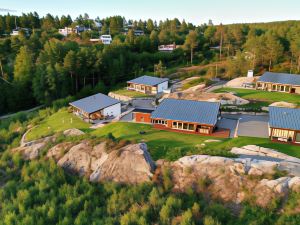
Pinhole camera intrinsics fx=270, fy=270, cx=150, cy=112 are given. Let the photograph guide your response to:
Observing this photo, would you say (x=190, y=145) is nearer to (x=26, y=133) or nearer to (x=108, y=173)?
(x=108, y=173)

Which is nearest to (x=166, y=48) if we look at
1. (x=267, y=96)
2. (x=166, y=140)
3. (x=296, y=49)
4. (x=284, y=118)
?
(x=296, y=49)

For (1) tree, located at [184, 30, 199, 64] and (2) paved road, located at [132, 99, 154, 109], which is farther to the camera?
(1) tree, located at [184, 30, 199, 64]

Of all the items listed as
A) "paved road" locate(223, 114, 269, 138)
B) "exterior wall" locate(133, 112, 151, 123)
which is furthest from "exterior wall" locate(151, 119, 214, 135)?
"paved road" locate(223, 114, 269, 138)

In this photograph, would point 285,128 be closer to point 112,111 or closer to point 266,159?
point 266,159

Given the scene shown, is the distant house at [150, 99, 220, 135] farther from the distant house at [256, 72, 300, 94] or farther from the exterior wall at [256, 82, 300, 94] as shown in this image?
the exterior wall at [256, 82, 300, 94]

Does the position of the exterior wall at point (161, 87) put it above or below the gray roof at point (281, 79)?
below

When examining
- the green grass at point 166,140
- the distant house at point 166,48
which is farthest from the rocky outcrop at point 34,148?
the distant house at point 166,48

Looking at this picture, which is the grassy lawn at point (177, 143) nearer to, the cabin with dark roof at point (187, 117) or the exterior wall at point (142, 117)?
the cabin with dark roof at point (187, 117)
